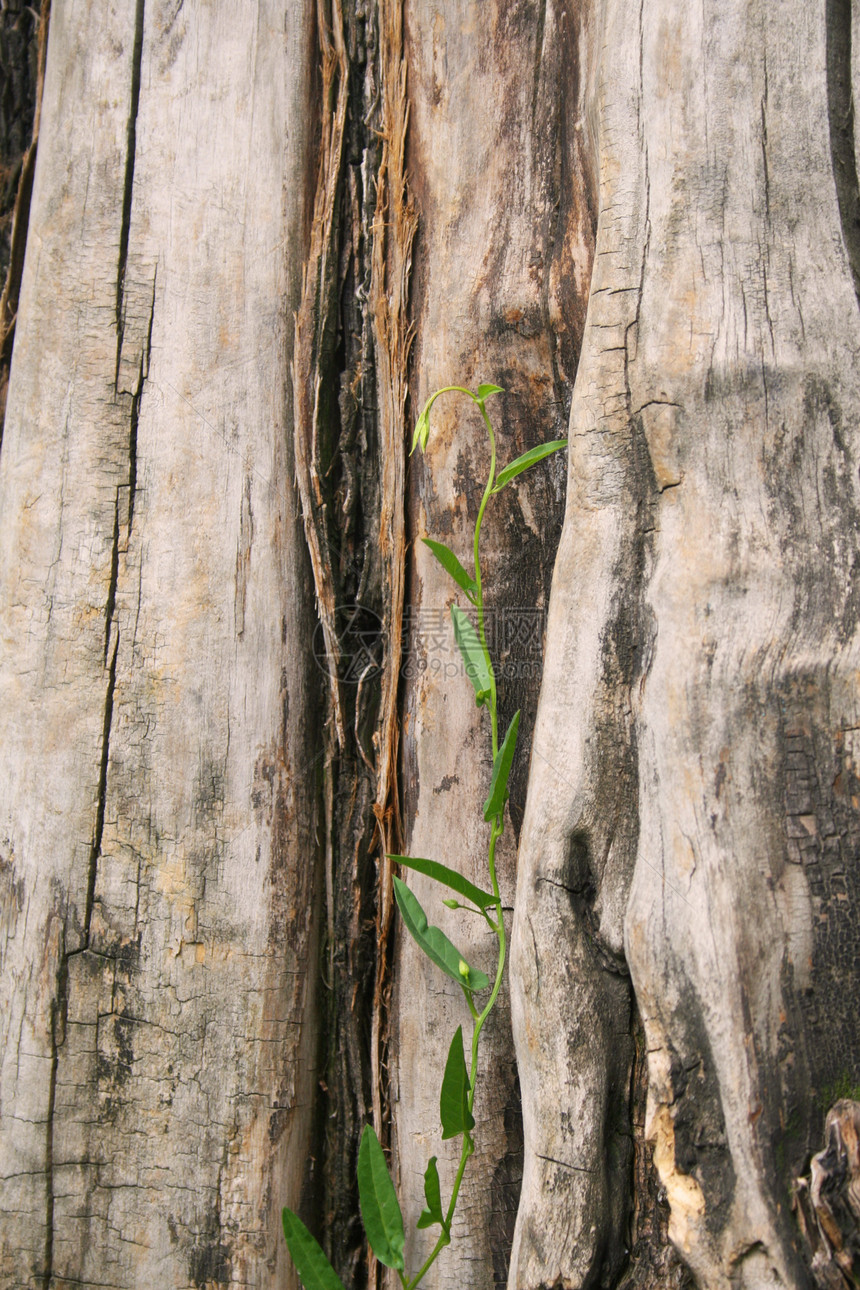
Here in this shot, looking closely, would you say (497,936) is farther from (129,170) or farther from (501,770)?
(129,170)

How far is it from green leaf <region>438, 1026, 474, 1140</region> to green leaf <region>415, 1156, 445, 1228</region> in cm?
3

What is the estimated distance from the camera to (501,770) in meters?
0.90

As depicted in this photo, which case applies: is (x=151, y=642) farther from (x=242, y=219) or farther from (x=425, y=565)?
(x=242, y=219)

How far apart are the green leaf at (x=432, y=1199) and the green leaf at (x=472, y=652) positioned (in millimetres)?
503

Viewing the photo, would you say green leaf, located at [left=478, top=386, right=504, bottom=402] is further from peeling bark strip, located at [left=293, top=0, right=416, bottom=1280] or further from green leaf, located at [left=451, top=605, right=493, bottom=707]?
green leaf, located at [left=451, top=605, right=493, bottom=707]

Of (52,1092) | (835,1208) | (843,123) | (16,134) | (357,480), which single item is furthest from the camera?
(16,134)

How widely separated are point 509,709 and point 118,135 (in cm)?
98

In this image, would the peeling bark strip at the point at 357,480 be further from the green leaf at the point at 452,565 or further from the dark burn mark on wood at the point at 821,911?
the dark burn mark on wood at the point at 821,911

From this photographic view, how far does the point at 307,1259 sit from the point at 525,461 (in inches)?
35.1

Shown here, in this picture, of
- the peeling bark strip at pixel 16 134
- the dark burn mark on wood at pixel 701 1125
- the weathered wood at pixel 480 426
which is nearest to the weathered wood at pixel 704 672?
the dark burn mark on wood at pixel 701 1125

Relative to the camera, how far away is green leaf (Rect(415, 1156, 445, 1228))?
2.87ft

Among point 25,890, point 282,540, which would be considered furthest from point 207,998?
point 282,540

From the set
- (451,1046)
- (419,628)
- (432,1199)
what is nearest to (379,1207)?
(432,1199)

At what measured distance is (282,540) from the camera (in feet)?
3.65
